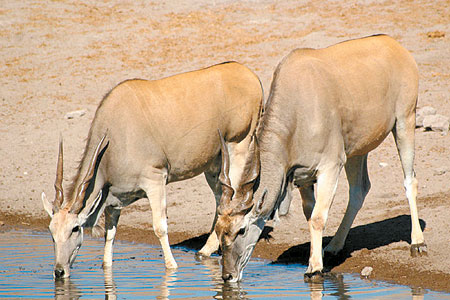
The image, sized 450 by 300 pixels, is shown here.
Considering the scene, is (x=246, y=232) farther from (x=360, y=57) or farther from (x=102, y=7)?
(x=102, y=7)

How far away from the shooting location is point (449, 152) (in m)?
11.8

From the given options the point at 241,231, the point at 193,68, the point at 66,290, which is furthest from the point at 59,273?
the point at 193,68

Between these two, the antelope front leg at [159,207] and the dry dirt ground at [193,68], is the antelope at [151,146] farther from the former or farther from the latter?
the dry dirt ground at [193,68]

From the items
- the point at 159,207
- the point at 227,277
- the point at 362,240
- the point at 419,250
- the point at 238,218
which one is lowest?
the point at 362,240

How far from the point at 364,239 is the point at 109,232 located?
9.62ft

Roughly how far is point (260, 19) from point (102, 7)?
5155mm

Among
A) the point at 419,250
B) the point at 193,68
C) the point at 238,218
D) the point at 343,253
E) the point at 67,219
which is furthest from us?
the point at 193,68

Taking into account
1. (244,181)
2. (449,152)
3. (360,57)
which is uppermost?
(360,57)

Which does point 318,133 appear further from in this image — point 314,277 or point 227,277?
point 227,277

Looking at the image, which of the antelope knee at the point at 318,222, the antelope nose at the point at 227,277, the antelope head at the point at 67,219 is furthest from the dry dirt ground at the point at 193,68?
the antelope head at the point at 67,219

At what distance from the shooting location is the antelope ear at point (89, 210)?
805cm

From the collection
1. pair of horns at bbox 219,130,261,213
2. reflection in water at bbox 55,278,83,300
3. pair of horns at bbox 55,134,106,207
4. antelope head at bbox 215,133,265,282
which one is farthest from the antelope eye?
pair of horns at bbox 55,134,106,207

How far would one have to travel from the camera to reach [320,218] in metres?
7.58

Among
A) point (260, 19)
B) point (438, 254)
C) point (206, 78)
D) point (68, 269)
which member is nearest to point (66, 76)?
point (260, 19)
